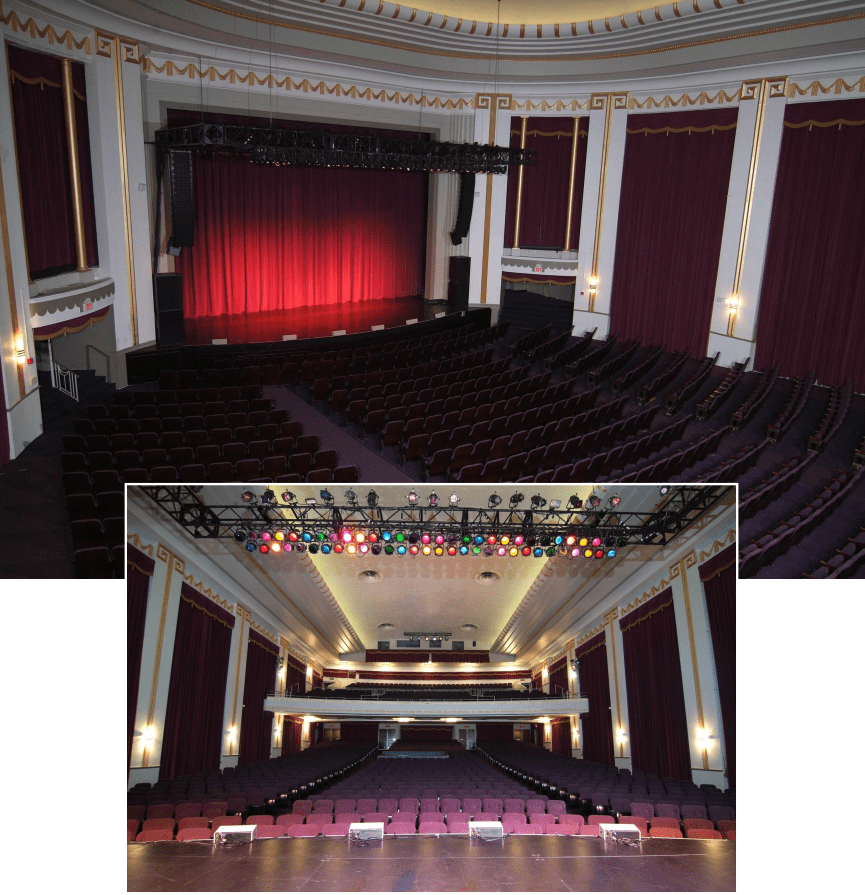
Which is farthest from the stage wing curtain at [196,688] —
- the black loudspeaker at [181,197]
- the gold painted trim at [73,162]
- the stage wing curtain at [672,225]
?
the stage wing curtain at [672,225]

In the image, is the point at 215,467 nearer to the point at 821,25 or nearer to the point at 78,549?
the point at 78,549

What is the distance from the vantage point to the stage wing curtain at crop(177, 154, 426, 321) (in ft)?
50.0

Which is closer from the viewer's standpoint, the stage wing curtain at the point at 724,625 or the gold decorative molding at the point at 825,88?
the stage wing curtain at the point at 724,625

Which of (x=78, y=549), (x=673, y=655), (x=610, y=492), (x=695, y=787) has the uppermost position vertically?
(x=610, y=492)

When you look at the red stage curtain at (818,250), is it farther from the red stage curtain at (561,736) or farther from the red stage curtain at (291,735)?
the red stage curtain at (291,735)

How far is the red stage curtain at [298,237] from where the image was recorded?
15227 mm

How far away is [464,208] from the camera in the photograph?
17250 millimetres

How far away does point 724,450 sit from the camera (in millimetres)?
10578

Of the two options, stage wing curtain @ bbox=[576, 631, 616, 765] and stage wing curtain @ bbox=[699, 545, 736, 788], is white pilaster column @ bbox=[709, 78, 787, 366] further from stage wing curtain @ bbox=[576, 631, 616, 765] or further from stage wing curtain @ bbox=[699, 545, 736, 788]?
stage wing curtain @ bbox=[699, 545, 736, 788]

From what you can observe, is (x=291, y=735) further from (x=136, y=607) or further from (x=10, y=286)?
(x=10, y=286)

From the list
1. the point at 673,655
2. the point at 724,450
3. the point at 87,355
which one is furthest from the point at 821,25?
the point at 87,355

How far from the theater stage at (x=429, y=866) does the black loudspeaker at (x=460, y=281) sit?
46.6 feet

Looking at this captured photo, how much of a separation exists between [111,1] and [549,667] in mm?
13460

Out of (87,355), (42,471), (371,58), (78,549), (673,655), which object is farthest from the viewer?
(371,58)
